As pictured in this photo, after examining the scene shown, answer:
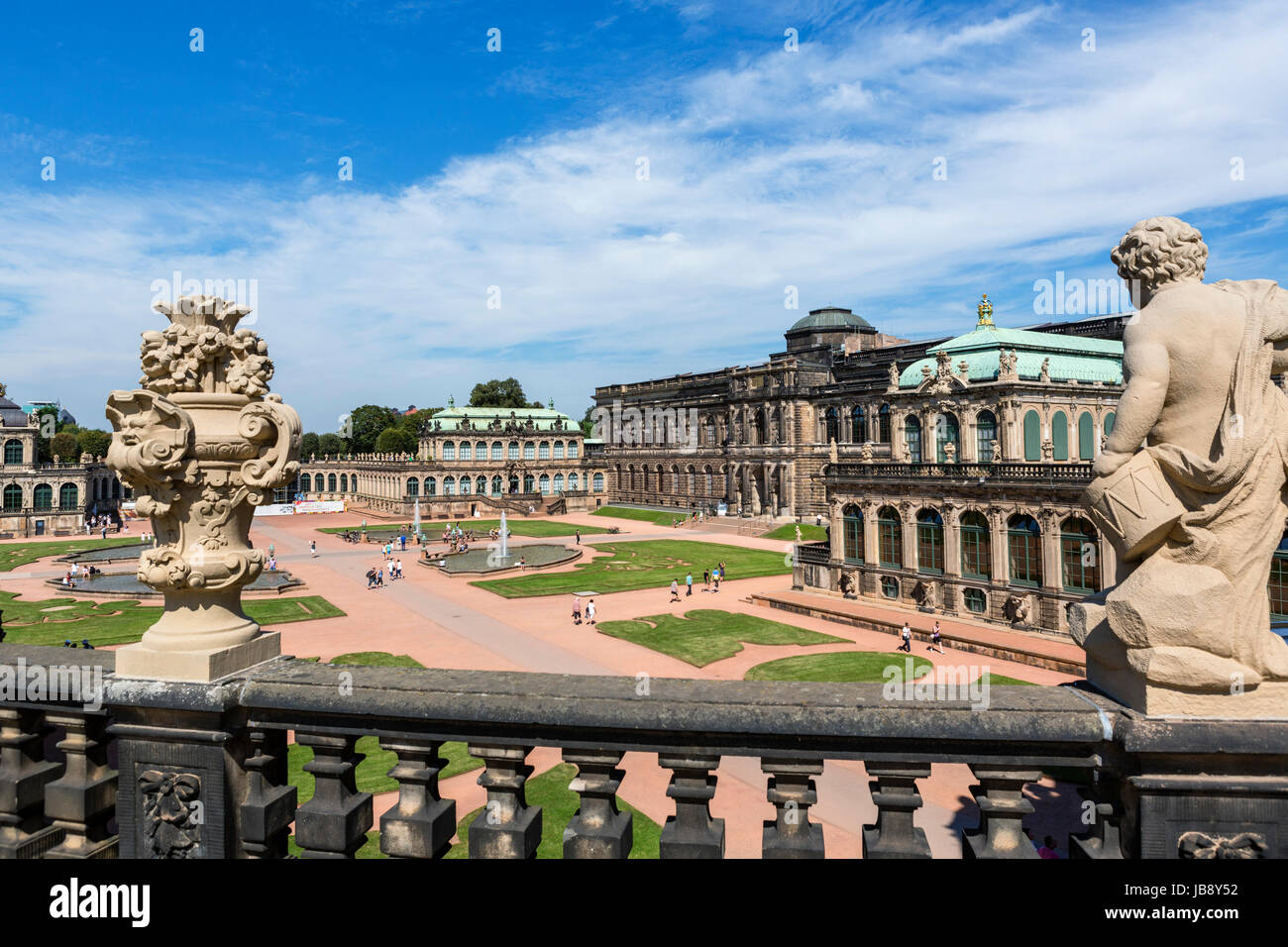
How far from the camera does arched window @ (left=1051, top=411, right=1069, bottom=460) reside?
139 ft

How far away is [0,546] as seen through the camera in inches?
2687

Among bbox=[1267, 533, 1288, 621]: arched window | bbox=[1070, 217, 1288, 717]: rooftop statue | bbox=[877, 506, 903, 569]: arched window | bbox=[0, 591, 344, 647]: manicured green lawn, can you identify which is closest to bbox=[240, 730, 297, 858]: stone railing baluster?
bbox=[1070, 217, 1288, 717]: rooftop statue

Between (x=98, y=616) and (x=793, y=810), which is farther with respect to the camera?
(x=98, y=616)

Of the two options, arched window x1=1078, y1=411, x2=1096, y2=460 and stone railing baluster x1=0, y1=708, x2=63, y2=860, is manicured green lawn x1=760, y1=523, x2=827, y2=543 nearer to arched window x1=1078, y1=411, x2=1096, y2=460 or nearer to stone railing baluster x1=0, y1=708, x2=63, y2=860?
arched window x1=1078, y1=411, x2=1096, y2=460

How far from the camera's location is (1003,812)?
164 inches

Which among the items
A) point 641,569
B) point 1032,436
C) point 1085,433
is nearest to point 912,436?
point 1032,436

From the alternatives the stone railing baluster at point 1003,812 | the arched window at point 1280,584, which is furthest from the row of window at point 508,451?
the stone railing baluster at point 1003,812

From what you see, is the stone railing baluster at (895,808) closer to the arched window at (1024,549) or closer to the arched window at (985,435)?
the arched window at (1024,549)

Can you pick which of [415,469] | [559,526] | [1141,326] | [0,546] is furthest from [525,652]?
[415,469]

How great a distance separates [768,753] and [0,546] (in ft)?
281

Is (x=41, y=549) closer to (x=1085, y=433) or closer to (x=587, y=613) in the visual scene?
(x=587, y=613)

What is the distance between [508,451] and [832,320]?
49.1 metres

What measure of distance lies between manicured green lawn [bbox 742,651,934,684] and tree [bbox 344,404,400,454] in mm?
132836

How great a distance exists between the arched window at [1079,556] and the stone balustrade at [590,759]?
30673 millimetres
